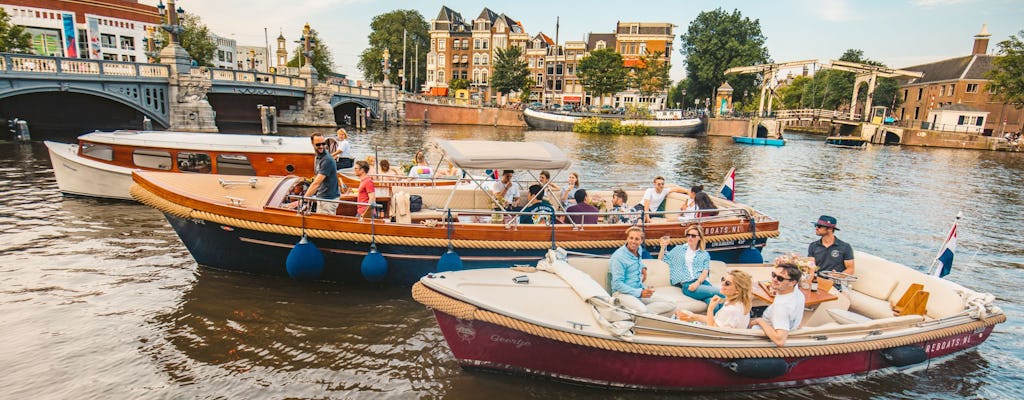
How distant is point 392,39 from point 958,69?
262ft

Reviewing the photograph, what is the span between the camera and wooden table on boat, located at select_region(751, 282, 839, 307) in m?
6.55

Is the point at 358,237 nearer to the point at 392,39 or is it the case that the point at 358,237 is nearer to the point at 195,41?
the point at 195,41

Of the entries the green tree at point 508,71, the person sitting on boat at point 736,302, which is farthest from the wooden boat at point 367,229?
the green tree at point 508,71

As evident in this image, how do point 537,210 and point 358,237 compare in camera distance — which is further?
point 537,210

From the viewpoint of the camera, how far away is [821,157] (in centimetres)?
3903

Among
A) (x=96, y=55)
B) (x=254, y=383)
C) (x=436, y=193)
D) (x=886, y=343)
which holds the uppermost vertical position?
(x=96, y=55)

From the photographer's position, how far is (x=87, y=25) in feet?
194

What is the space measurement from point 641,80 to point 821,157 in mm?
37640

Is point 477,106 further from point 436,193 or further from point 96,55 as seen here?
point 436,193

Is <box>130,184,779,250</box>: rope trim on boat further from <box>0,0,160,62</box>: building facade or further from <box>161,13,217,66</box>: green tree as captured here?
<box>161,13,217,66</box>: green tree

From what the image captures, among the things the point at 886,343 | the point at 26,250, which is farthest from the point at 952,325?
the point at 26,250

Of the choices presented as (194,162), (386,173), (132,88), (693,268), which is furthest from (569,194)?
(132,88)

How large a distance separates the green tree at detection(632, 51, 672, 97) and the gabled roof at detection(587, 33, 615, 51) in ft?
36.3

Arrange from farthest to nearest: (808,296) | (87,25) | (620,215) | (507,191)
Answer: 1. (87,25)
2. (507,191)
3. (620,215)
4. (808,296)
